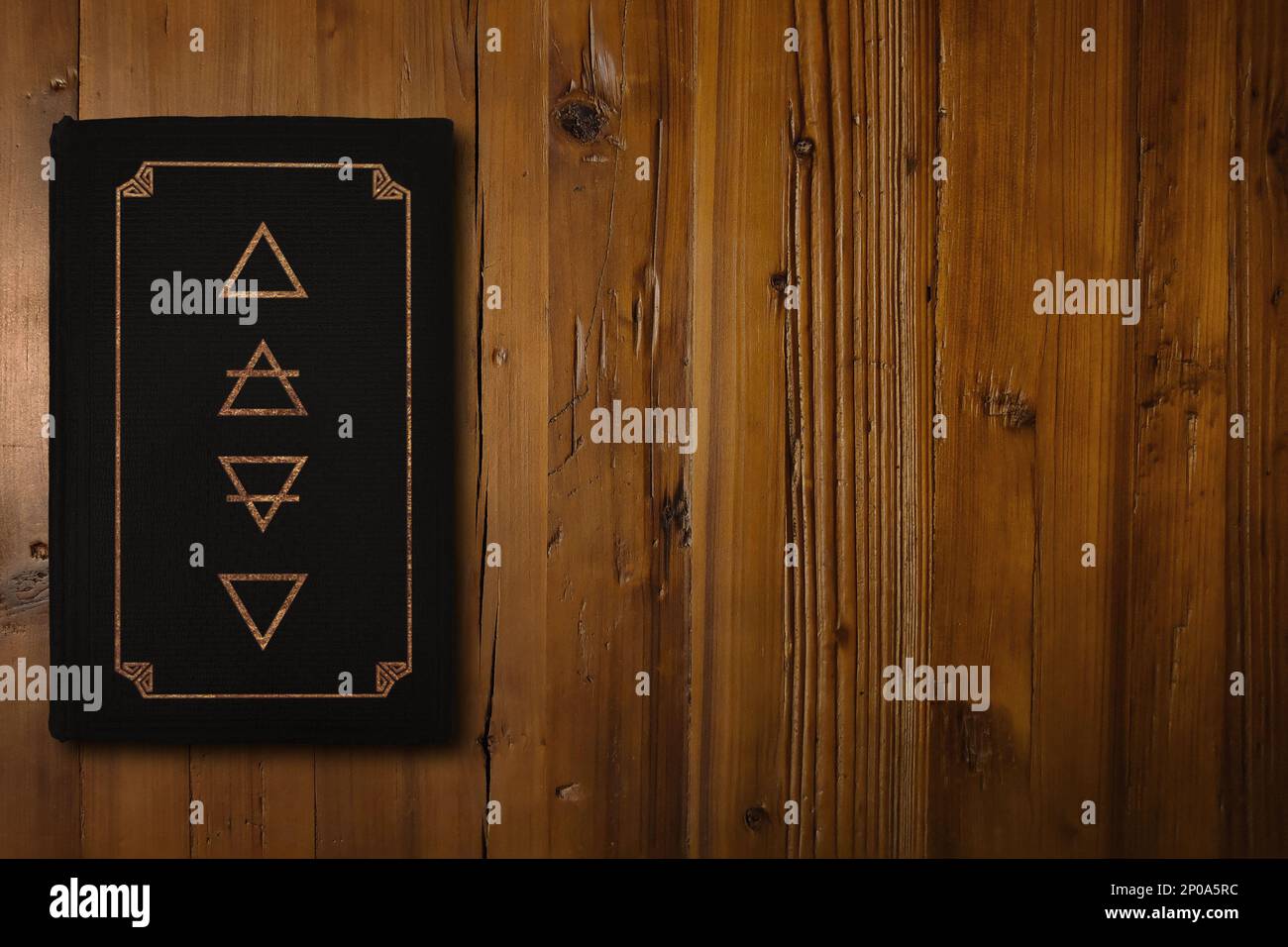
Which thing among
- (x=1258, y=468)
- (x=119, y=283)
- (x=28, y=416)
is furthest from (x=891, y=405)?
(x=28, y=416)

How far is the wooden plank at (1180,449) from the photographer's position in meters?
1.07

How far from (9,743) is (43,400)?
452mm

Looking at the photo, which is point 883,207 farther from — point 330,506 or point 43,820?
point 43,820

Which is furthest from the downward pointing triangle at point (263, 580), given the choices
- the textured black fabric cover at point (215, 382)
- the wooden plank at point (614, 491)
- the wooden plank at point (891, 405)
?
the wooden plank at point (891, 405)

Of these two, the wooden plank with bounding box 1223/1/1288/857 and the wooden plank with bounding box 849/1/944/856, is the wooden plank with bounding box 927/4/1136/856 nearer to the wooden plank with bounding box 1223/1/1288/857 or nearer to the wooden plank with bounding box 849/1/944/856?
the wooden plank with bounding box 849/1/944/856

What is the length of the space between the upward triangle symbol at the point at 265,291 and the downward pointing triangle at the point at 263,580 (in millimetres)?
358

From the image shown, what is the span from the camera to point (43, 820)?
104 cm

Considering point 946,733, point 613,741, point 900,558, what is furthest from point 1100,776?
point 613,741

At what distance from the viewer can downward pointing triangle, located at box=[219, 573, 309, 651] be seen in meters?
1.03

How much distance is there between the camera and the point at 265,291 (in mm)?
1032

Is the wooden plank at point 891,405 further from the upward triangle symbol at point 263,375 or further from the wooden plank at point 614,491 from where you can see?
the upward triangle symbol at point 263,375

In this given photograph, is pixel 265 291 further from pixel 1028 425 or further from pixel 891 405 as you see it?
pixel 1028 425

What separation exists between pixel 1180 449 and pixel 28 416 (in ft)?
5.00

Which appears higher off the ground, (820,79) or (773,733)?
(820,79)
